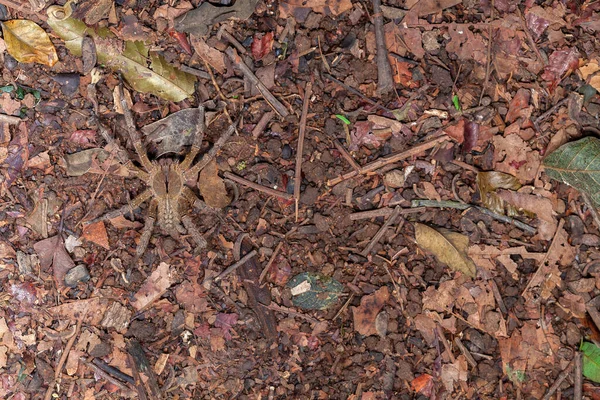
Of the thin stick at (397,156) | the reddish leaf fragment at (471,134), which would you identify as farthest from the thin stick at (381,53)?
the reddish leaf fragment at (471,134)

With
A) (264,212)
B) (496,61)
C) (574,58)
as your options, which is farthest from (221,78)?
(574,58)

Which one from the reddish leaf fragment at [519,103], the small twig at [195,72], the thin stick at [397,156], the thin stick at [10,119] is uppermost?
the reddish leaf fragment at [519,103]

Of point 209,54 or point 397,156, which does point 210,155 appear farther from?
point 397,156

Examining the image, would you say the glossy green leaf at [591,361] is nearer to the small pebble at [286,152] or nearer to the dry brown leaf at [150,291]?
the small pebble at [286,152]

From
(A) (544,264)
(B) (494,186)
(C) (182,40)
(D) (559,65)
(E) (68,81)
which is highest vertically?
(D) (559,65)

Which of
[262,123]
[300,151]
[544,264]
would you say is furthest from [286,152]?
[544,264]

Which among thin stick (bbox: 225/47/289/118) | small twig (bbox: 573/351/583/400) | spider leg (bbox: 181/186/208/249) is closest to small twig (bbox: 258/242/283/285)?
spider leg (bbox: 181/186/208/249)

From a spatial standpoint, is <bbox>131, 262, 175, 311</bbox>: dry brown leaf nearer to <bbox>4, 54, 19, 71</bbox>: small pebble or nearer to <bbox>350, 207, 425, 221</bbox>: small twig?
<bbox>350, 207, 425, 221</bbox>: small twig
